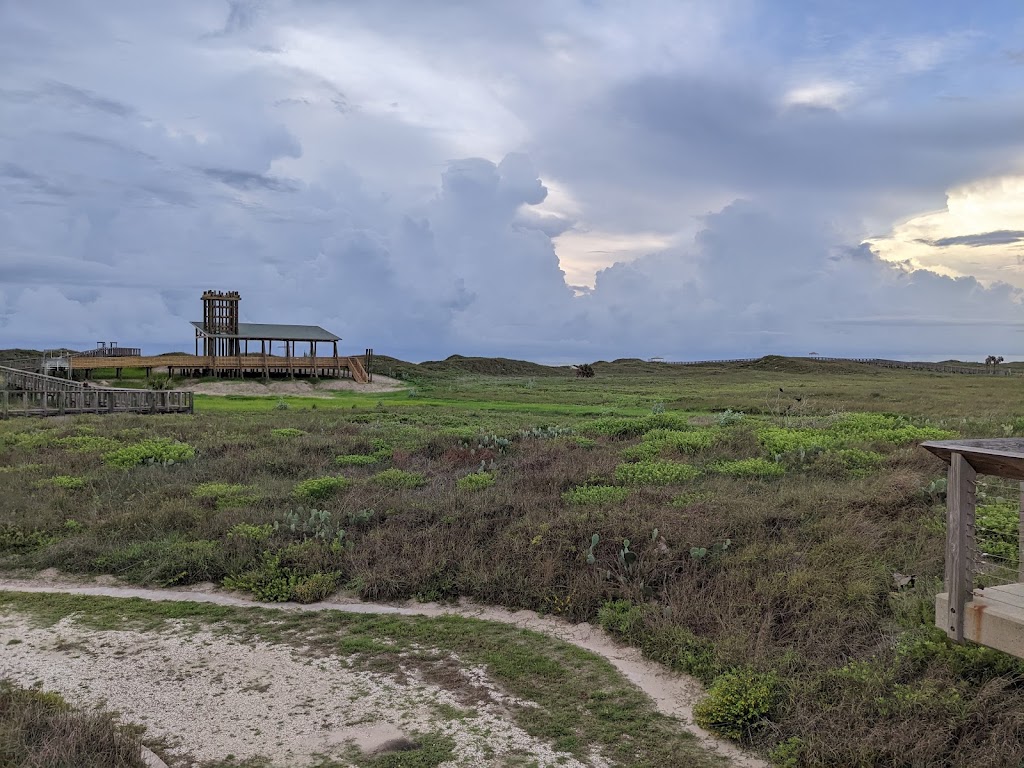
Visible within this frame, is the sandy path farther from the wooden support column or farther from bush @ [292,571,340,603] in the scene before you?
the wooden support column

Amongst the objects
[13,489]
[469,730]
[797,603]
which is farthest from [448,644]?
[13,489]

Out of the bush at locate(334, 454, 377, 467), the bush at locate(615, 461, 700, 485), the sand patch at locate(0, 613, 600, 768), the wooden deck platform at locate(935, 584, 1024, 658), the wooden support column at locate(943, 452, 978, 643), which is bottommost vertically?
the sand patch at locate(0, 613, 600, 768)

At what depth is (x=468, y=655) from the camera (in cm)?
806

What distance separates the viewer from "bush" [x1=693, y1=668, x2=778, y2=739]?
6.45m

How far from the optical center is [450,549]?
11.0 meters

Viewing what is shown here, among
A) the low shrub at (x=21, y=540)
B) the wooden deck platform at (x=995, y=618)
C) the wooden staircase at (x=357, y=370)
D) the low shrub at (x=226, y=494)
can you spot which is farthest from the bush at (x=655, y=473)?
the wooden staircase at (x=357, y=370)

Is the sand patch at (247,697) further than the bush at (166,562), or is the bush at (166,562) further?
the bush at (166,562)

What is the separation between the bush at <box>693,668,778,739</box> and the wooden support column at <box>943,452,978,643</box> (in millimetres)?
1801

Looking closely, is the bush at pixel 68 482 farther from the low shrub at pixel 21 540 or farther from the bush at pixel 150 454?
the low shrub at pixel 21 540

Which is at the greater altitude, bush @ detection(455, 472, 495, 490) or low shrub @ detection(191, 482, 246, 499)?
bush @ detection(455, 472, 495, 490)

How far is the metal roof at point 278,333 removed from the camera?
59.2 metres

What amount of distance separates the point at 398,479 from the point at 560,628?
6.98 metres

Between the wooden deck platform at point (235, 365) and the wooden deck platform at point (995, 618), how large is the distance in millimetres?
55396

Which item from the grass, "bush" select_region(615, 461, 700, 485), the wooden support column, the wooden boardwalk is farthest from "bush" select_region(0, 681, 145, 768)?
the wooden boardwalk
